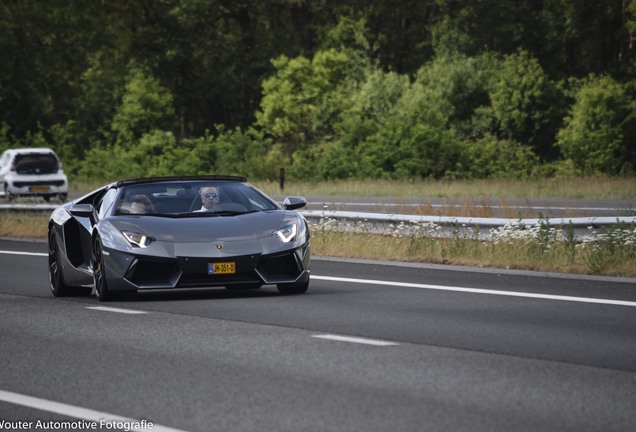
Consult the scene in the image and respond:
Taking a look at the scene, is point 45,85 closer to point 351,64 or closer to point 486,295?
point 351,64

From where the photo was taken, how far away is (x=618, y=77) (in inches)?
2517

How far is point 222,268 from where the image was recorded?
45.3 feet

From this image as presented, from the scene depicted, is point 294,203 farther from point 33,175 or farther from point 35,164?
point 35,164

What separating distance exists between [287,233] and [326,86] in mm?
50754

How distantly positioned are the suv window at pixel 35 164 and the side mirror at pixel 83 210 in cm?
2952

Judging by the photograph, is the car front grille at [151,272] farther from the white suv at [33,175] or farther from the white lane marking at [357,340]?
the white suv at [33,175]

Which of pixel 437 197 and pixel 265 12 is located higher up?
pixel 265 12

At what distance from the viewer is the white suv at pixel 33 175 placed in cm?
4369

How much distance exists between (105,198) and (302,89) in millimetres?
50735

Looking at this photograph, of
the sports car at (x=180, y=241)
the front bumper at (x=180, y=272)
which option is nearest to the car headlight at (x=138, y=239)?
the sports car at (x=180, y=241)

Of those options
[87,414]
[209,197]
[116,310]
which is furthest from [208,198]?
[87,414]

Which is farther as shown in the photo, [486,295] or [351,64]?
[351,64]

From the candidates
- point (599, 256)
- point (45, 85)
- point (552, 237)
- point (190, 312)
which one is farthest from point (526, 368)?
point (45, 85)

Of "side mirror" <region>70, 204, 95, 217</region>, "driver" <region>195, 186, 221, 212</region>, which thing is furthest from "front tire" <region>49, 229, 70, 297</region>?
"driver" <region>195, 186, 221, 212</region>
